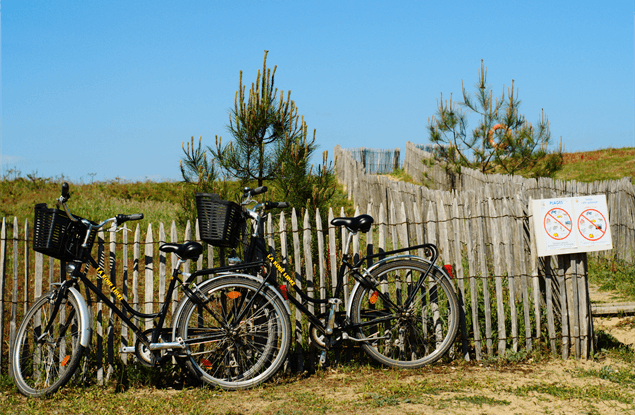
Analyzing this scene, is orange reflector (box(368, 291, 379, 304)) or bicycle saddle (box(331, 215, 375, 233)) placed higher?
bicycle saddle (box(331, 215, 375, 233))

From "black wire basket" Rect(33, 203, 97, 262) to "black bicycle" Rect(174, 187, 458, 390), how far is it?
1.01 m

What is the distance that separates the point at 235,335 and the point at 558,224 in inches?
120

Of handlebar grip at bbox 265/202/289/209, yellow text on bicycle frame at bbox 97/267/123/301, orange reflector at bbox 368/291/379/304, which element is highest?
handlebar grip at bbox 265/202/289/209

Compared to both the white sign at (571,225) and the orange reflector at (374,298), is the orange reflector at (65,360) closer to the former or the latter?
the orange reflector at (374,298)

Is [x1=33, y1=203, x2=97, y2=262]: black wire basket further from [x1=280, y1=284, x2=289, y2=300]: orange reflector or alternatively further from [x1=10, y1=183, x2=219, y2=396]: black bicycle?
[x1=280, y1=284, x2=289, y2=300]: orange reflector

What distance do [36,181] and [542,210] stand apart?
16597 millimetres

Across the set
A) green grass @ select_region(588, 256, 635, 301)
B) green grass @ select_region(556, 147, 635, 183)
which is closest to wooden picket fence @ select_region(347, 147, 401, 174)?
green grass @ select_region(556, 147, 635, 183)

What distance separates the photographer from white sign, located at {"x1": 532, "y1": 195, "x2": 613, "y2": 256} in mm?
5078

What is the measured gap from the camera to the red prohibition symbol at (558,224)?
16.7 feet

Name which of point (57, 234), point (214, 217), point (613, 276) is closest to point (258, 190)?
point (214, 217)

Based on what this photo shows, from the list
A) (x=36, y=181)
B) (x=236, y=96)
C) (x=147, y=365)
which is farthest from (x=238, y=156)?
(x=36, y=181)

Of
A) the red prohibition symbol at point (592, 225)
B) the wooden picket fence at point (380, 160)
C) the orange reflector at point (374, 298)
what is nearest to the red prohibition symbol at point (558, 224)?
the red prohibition symbol at point (592, 225)

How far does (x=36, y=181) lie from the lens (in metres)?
17.7

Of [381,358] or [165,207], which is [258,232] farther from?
[165,207]
